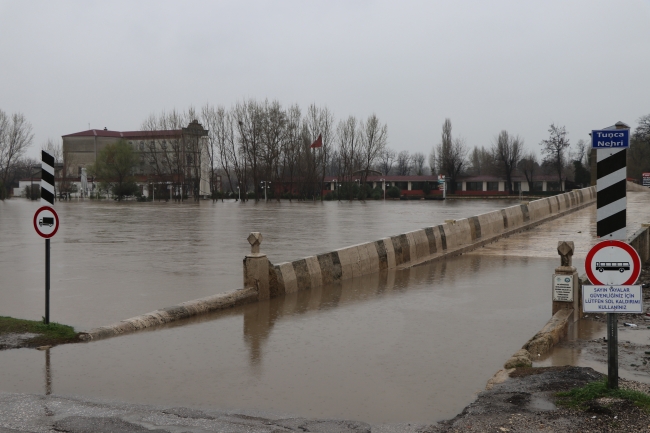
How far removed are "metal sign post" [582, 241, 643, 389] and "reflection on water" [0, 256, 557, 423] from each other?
4.69 ft

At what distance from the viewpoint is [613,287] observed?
5992 mm

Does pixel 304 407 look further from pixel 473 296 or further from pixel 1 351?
pixel 473 296

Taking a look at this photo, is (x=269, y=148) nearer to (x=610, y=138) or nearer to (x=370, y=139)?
(x=370, y=139)

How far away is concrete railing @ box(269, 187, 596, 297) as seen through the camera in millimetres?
13133

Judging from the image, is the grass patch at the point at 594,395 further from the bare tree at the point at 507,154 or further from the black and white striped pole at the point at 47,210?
the bare tree at the point at 507,154

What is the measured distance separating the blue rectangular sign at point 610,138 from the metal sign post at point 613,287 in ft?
2.84

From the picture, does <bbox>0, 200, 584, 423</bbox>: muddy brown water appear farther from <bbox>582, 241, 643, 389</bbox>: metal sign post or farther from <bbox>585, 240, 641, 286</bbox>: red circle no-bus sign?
<bbox>585, 240, 641, 286</bbox>: red circle no-bus sign

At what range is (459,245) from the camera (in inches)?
802

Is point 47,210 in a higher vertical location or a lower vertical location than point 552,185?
lower

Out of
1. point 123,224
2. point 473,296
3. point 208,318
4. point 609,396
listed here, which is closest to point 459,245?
point 473,296

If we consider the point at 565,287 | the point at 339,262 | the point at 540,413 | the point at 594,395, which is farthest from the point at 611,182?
the point at 339,262

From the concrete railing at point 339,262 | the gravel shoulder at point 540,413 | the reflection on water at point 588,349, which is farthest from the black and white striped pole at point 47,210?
the reflection on water at point 588,349

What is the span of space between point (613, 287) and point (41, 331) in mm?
6899

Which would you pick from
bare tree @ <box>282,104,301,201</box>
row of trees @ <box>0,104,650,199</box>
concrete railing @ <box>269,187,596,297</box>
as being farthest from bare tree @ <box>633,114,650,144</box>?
concrete railing @ <box>269,187,596,297</box>
